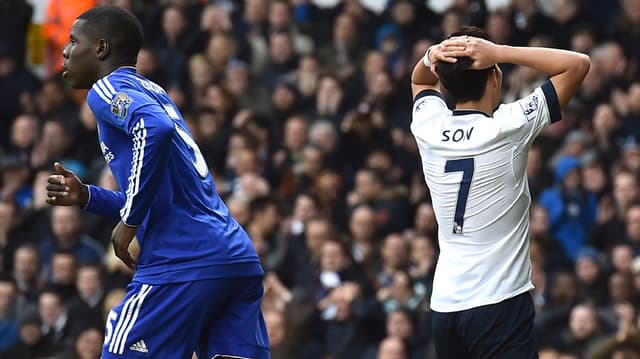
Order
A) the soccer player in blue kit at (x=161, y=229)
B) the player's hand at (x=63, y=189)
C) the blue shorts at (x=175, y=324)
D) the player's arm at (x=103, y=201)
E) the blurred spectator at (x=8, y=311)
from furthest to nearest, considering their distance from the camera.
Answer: the blurred spectator at (x=8, y=311)
the player's arm at (x=103, y=201)
the player's hand at (x=63, y=189)
the blue shorts at (x=175, y=324)
the soccer player in blue kit at (x=161, y=229)

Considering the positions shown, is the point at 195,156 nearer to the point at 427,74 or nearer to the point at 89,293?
the point at 427,74

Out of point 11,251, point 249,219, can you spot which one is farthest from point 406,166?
point 11,251

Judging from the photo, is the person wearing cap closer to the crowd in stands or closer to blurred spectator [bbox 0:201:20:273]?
the crowd in stands

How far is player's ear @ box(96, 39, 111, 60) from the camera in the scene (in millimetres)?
6496

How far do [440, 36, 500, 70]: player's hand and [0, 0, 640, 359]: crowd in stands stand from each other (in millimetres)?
5054

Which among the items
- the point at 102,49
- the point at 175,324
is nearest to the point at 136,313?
the point at 175,324

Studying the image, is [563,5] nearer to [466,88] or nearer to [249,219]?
[249,219]

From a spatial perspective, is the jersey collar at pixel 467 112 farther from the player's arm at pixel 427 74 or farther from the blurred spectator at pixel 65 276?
the blurred spectator at pixel 65 276

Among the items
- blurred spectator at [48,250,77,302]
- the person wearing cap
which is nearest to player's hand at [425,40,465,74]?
the person wearing cap

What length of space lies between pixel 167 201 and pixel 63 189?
1.65 feet

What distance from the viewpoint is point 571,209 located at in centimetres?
1280

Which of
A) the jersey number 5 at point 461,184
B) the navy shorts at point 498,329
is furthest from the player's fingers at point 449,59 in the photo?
the navy shorts at point 498,329

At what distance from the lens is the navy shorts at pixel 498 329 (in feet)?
20.0

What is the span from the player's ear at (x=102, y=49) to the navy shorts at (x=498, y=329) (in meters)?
1.92
